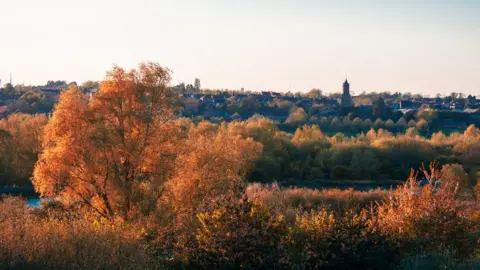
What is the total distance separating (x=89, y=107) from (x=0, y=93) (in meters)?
94.7

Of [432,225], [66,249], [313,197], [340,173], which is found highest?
[66,249]

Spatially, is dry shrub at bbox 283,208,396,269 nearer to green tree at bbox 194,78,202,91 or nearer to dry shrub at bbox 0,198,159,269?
dry shrub at bbox 0,198,159,269

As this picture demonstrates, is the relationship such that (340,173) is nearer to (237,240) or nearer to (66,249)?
A: (237,240)

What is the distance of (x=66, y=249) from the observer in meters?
12.0

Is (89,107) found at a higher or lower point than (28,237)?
higher

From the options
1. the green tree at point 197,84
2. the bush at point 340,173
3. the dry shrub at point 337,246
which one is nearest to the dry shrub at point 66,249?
the dry shrub at point 337,246

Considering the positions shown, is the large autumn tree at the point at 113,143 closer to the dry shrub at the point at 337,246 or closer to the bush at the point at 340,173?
the dry shrub at the point at 337,246

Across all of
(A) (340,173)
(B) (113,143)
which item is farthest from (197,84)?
(B) (113,143)

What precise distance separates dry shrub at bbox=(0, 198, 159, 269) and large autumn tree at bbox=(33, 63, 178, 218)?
971cm

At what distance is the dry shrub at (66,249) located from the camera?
11273 millimetres

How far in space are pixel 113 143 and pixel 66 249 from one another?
38.9 ft

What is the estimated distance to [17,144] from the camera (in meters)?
46.3

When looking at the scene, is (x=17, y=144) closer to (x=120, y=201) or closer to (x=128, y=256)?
(x=120, y=201)

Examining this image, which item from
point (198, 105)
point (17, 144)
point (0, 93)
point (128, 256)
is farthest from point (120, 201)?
point (0, 93)
